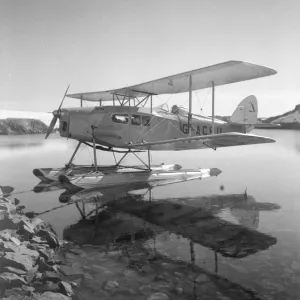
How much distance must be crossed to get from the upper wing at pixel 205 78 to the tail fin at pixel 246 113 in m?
3.49

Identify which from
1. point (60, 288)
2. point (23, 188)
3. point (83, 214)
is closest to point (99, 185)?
point (83, 214)

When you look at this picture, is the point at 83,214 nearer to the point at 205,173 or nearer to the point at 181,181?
the point at 181,181

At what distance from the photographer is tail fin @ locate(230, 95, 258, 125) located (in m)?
14.8

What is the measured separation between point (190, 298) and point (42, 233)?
329cm

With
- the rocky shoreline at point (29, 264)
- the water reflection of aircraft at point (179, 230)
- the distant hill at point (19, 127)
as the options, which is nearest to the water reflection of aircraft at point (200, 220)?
the water reflection of aircraft at point (179, 230)

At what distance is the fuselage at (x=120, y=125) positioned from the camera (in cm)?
1157

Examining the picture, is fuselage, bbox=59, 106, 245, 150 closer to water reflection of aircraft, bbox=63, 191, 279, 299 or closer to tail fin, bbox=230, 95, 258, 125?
water reflection of aircraft, bbox=63, 191, 279, 299

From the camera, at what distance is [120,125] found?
12.0 meters

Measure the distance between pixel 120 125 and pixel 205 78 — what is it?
3.88 m

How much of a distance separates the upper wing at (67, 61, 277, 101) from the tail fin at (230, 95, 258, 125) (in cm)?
349

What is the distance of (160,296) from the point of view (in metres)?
4.13

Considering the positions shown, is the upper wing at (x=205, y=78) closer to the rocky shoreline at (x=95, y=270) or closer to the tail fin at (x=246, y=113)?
the tail fin at (x=246, y=113)

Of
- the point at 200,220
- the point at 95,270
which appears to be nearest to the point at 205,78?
the point at 200,220

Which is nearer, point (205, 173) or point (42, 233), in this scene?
point (42, 233)
